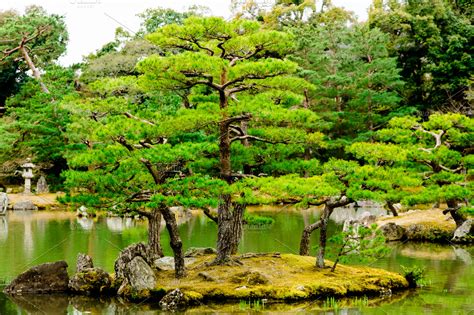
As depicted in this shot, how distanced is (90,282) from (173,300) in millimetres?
1825

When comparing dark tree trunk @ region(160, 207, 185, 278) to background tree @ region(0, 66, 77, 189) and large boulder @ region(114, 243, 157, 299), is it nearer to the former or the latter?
large boulder @ region(114, 243, 157, 299)

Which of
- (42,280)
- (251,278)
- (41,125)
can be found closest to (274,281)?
(251,278)

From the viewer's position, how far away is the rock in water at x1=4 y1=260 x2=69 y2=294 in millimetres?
10188

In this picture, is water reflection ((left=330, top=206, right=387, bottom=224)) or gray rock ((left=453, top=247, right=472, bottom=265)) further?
water reflection ((left=330, top=206, right=387, bottom=224))

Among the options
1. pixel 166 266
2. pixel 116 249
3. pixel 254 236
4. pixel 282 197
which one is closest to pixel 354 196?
pixel 282 197

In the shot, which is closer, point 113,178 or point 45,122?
point 113,178

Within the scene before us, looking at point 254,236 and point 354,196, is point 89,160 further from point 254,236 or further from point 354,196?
point 254,236

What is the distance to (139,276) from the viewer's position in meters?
9.70

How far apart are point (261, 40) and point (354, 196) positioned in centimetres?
298

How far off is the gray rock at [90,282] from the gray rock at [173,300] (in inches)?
56.0

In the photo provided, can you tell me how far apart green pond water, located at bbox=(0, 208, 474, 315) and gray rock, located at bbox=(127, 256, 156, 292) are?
35 cm

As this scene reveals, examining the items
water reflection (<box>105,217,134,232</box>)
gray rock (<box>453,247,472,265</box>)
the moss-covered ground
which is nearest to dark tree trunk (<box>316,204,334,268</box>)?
the moss-covered ground

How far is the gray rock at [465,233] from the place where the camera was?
16.2 meters

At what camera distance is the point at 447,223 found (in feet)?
57.2
